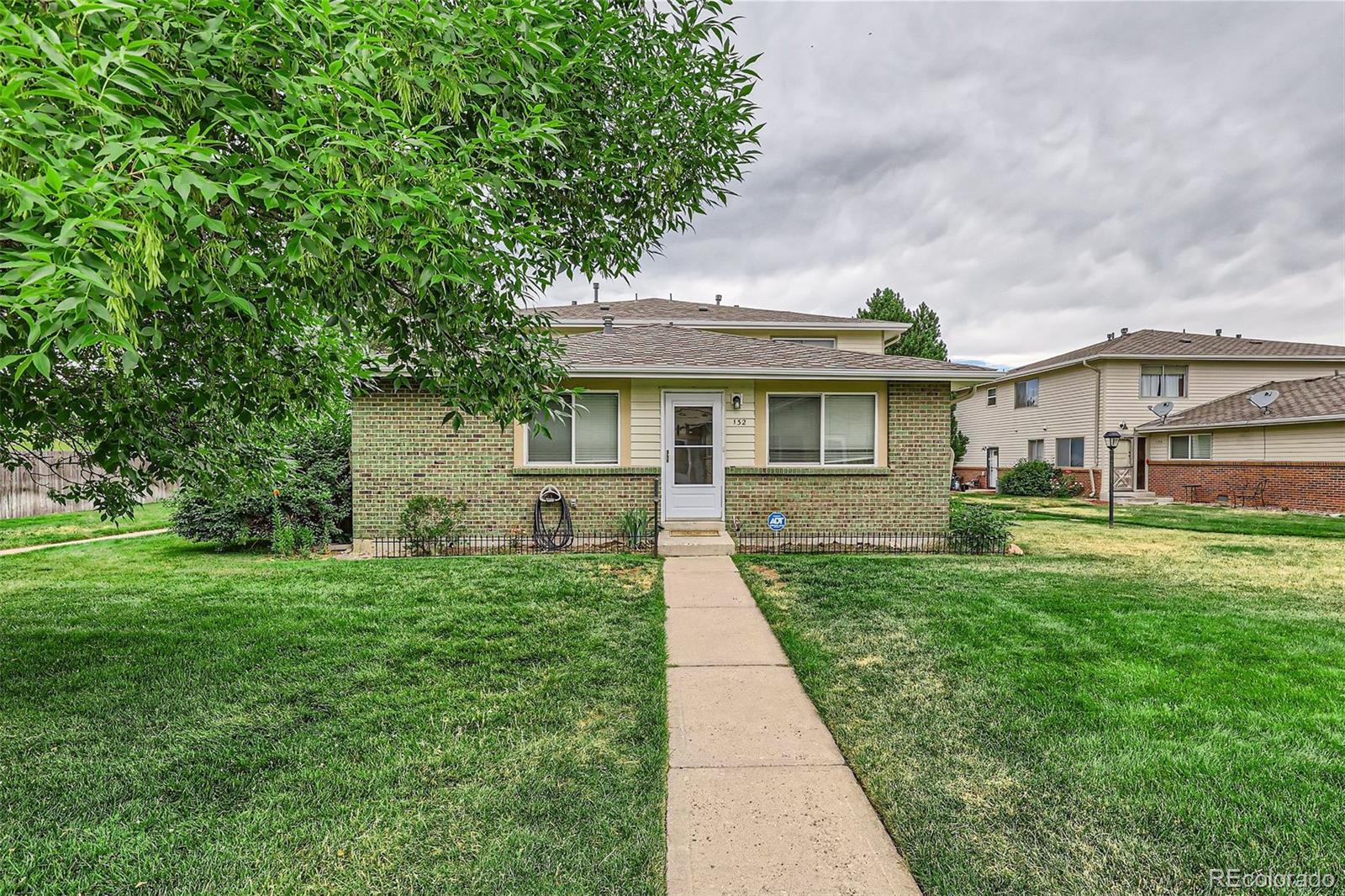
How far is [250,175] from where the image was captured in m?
1.82

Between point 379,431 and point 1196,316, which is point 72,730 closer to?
point 379,431

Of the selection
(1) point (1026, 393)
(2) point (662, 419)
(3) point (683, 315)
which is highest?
(3) point (683, 315)

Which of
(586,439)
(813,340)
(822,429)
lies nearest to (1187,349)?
(813,340)

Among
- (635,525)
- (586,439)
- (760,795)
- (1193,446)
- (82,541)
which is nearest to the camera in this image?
(760,795)

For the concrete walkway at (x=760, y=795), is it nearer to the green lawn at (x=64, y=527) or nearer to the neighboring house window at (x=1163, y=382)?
the green lawn at (x=64, y=527)

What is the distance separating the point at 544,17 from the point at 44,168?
6.38 feet

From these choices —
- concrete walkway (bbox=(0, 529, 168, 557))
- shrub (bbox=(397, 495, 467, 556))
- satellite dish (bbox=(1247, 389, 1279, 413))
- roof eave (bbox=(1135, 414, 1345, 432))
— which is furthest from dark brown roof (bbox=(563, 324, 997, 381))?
satellite dish (bbox=(1247, 389, 1279, 413))

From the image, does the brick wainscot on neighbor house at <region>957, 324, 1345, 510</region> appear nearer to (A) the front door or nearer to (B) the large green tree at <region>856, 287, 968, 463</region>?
(B) the large green tree at <region>856, 287, 968, 463</region>

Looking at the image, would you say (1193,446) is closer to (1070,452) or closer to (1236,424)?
(1236,424)

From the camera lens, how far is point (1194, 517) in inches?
557

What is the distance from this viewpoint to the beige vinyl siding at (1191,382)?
67.9 ft

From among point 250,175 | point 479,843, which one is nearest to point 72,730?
point 479,843

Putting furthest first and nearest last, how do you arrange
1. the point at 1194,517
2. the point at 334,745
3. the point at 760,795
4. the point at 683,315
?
the point at 683,315 < the point at 1194,517 < the point at 334,745 < the point at 760,795
